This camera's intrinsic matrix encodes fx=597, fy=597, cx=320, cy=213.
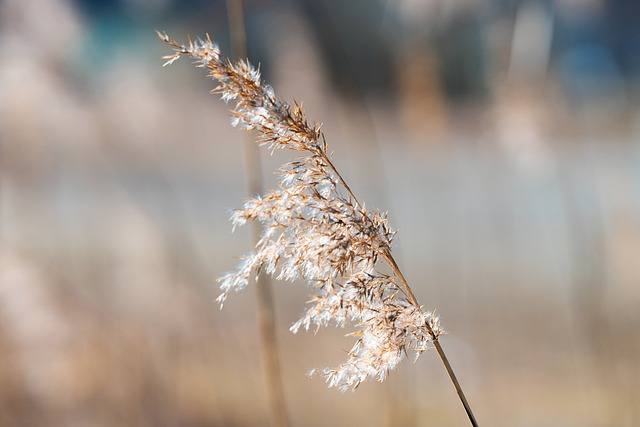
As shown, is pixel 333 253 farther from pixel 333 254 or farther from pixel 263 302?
pixel 263 302

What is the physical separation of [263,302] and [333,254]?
1.94ft

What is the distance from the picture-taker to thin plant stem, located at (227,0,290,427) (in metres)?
0.99

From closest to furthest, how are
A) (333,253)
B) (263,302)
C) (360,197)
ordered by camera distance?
(333,253), (263,302), (360,197)

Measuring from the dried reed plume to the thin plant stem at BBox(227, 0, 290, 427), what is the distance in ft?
1.76

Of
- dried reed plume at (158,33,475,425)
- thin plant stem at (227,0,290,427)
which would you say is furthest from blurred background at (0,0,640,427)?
dried reed plume at (158,33,475,425)

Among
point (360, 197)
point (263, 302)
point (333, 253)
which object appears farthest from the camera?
point (360, 197)

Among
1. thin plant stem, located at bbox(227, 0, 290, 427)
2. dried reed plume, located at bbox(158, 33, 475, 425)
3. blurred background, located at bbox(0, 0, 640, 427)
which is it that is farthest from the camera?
blurred background, located at bbox(0, 0, 640, 427)

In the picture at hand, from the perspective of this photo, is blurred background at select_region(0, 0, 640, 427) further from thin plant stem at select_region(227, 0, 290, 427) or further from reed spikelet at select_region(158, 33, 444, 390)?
reed spikelet at select_region(158, 33, 444, 390)

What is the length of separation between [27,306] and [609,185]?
3.80 ft

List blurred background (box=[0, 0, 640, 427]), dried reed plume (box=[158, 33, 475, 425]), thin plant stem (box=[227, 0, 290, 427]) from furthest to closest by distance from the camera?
blurred background (box=[0, 0, 640, 427])
thin plant stem (box=[227, 0, 290, 427])
dried reed plume (box=[158, 33, 475, 425])

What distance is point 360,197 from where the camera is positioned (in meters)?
1.14

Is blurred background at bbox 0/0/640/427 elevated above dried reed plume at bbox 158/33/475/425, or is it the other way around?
blurred background at bbox 0/0/640/427

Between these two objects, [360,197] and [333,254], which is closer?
[333,254]

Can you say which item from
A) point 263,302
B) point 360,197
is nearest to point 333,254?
point 263,302
